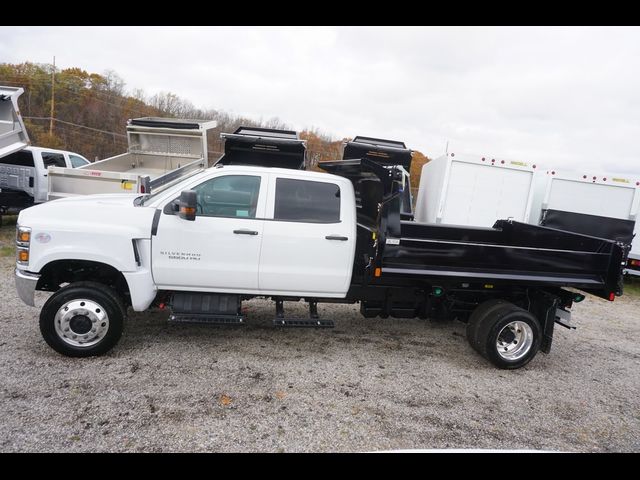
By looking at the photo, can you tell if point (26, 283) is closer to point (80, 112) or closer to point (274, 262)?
point (274, 262)

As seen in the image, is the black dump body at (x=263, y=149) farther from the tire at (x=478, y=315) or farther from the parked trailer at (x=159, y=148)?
the tire at (x=478, y=315)

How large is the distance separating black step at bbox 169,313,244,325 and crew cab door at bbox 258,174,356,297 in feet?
1.46

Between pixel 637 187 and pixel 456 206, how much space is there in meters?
4.63

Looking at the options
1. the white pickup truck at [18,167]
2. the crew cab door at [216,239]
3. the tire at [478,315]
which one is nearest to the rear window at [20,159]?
the white pickup truck at [18,167]

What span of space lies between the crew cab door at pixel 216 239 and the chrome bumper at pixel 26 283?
113 centimetres

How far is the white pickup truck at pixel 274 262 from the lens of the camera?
13.0ft

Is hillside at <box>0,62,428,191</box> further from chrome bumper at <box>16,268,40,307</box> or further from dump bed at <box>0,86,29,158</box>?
chrome bumper at <box>16,268,40,307</box>

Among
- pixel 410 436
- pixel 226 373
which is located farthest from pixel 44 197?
pixel 410 436

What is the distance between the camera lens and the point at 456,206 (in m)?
9.38

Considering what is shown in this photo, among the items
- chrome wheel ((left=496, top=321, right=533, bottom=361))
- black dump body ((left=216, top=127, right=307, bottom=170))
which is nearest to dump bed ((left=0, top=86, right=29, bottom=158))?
black dump body ((left=216, top=127, right=307, bottom=170))

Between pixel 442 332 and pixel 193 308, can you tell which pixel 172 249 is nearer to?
pixel 193 308

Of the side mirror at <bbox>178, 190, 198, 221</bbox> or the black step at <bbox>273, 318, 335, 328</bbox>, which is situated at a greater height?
the side mirror at <bbox>178, 190, 198, 221</bbox>

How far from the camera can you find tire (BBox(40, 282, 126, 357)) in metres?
3.92

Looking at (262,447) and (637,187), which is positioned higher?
(637,187)
